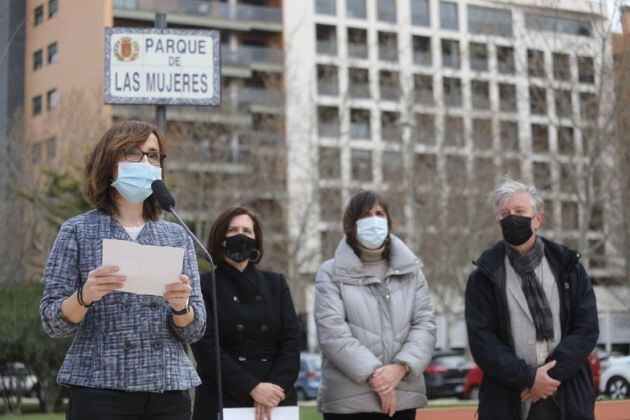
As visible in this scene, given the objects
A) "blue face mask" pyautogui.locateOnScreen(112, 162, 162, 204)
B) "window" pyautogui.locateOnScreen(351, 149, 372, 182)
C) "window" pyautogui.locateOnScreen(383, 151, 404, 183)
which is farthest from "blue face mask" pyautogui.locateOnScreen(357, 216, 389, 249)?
"window" pyautogui.locateOnScreen(351, 149, 372, 182)

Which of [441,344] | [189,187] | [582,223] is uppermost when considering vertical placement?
[189,187]

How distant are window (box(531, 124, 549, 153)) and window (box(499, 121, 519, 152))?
1070mm

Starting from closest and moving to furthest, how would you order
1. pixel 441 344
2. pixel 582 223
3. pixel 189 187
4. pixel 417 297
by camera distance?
pixel 417 297, pixel 582 223, pixel 189 187, pixel 441 344

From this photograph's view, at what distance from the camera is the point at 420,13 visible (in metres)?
45.4

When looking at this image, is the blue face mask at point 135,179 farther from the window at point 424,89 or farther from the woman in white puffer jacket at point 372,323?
the window at point 424,89

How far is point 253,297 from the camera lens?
5.89 metres

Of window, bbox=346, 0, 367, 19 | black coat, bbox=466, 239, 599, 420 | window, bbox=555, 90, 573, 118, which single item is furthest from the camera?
window, bbox=346, 0, 367, 19

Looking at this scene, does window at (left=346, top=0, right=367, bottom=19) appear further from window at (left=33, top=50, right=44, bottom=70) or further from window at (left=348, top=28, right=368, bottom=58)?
window at (left=33, top=50, right=44, bottom=70)

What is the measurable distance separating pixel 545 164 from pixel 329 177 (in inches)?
306

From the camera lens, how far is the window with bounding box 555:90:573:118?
72.3ft

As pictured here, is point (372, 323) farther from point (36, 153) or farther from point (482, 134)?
point (482, 134)

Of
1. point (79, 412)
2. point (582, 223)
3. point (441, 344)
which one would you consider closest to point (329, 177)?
point (582, 223)

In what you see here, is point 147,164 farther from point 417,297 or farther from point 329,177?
point 329,177

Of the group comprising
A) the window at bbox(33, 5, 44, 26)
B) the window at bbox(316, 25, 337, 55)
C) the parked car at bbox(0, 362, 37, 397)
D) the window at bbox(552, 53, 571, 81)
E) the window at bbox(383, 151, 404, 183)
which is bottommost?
the parked car at bbox(0, 362, 37, 397)
